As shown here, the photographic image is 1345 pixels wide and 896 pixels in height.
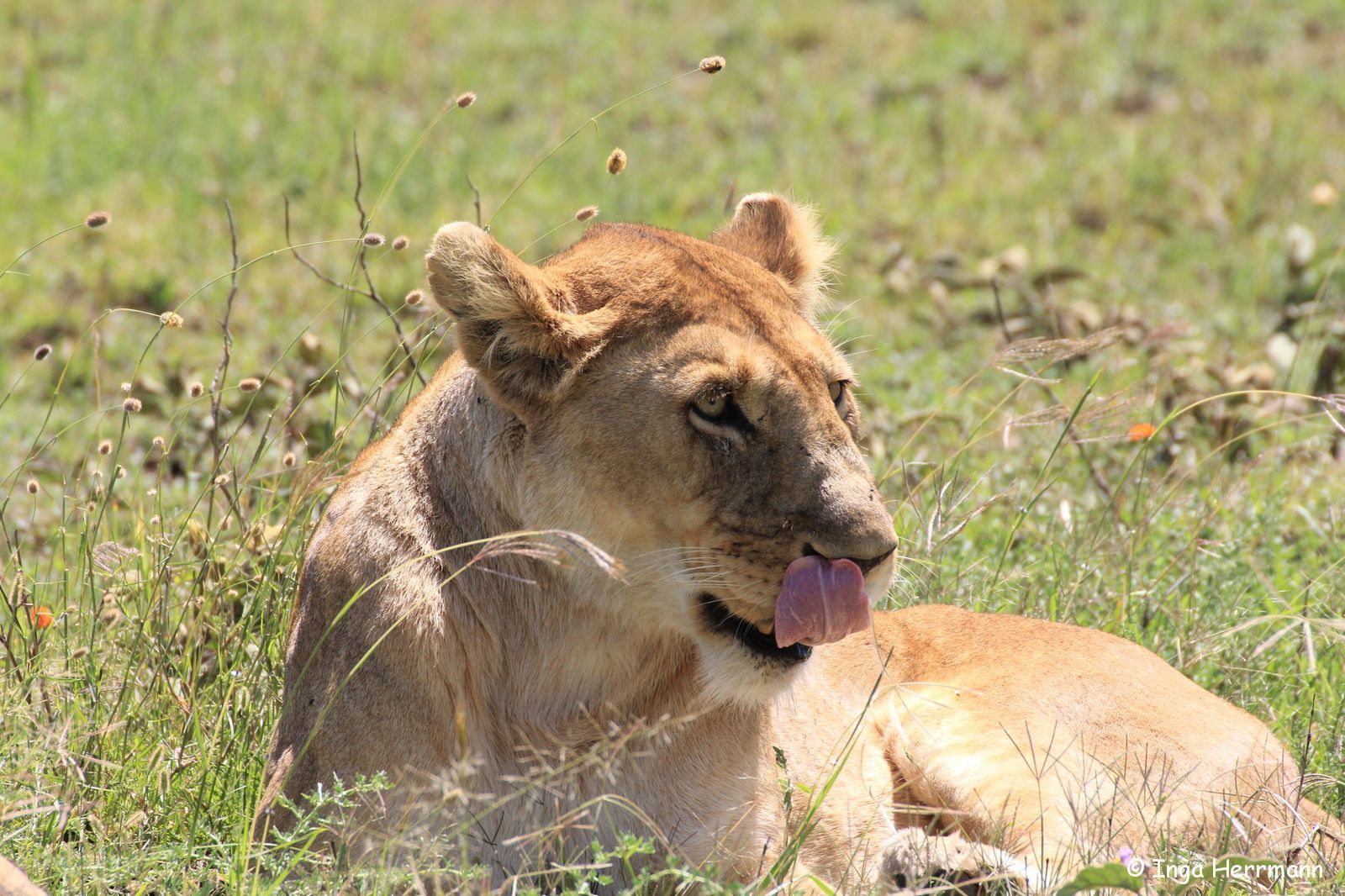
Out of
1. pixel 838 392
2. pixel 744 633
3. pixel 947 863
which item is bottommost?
pixel 947 863

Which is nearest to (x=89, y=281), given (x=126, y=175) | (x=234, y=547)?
(x=126, y=175)

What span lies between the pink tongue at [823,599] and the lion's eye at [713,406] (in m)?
0.31

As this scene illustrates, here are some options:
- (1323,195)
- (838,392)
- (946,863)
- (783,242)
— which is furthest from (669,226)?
(946,863)

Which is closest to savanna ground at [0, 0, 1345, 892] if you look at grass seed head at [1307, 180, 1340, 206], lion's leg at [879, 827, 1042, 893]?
grass seed head at [1307, 180, 1340, 206]

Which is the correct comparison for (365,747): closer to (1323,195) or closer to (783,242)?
(783,242)

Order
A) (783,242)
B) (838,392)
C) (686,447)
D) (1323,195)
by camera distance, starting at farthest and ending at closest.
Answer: (1323,195) < (783,242) < (838,392) < (686,447)

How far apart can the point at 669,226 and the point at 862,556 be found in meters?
5.72

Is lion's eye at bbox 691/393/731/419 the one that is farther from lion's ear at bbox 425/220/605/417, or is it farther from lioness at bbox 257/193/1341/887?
lion's ear at bbox 425/220/605/417

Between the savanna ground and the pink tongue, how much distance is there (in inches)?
31.9

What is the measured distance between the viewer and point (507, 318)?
2852 millimetres

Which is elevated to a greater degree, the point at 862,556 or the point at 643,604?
the point at 862,556

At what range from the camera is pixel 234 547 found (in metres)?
4.04

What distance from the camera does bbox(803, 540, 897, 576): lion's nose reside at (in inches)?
108

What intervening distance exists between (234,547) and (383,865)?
1651 millimetres
